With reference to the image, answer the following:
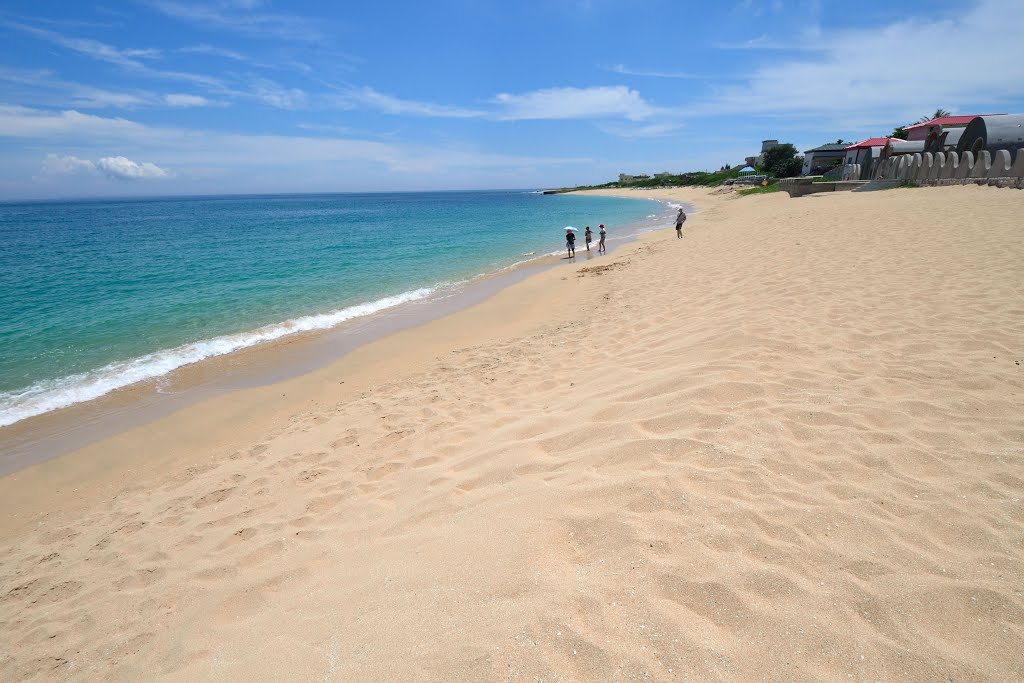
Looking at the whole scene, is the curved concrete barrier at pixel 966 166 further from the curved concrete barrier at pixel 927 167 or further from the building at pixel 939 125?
the building at pixel 939 125

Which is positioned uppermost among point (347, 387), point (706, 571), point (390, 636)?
point (706, 571)

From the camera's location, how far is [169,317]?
13.3 metres

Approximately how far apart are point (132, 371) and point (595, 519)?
10.3 meters

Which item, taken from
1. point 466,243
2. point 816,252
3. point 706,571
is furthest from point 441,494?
point 466,243

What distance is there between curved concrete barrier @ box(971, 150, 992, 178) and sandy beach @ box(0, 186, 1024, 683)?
65.1 feet

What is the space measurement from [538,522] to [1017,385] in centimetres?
432

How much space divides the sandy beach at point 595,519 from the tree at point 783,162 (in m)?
75.5

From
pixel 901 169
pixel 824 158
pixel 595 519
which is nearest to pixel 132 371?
pixel 595 519

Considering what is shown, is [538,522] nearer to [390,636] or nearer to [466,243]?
[390,636]

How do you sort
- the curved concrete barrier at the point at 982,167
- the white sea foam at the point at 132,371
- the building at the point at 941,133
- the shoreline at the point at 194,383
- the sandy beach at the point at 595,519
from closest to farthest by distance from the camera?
the sandy beach at the point at 595,519
the shoreline at the point at 194,383
the white sea foam at the point at 132,371
the curved concrete barrier at the point at 982,167
the building at the point at 941,133

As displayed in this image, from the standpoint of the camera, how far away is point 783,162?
2936 inches

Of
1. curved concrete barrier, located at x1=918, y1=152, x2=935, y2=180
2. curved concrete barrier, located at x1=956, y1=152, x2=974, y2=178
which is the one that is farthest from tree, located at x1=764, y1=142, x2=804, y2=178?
curved concrete barrier, located at x1=956, y1=152, x2=974, y2=178

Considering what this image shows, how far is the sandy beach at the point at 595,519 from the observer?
211 cm

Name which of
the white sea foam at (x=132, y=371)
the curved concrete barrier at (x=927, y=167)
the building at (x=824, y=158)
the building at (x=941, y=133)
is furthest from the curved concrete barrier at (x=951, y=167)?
the building at (x=824, y=158)
